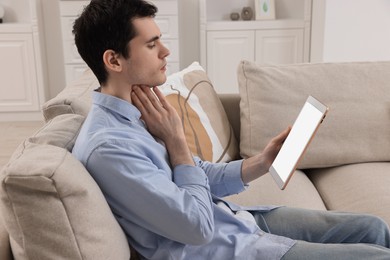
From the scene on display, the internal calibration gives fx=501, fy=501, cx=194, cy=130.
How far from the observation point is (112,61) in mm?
1141

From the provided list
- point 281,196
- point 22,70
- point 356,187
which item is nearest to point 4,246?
point 281,196

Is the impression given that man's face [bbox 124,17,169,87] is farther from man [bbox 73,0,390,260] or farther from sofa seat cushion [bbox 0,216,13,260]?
sofa seat cushion [bbox 0,216,13,260]

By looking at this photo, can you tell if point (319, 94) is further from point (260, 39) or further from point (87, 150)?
point (260, 39)

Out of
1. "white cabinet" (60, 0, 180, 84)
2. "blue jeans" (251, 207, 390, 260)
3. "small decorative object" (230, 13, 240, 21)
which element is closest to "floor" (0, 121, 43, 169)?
"white cabinet" (60, 0, 180, 84)

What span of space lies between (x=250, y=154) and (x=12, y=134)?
2.69 metres

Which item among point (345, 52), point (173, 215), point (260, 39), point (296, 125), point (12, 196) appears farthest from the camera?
point (260, 39)

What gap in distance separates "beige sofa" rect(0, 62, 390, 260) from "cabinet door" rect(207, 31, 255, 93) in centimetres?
235

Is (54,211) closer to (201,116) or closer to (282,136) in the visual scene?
(282,136)

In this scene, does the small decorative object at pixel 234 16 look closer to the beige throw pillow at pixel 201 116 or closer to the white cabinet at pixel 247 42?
the white cabinet at pixel 247 42

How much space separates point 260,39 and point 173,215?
3.66 metres

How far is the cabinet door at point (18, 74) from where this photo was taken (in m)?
4.29

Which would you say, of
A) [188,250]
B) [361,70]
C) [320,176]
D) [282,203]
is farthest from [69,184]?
[361,70]

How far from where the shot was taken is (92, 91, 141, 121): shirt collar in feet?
3.74

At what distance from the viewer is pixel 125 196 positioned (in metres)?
1.02
